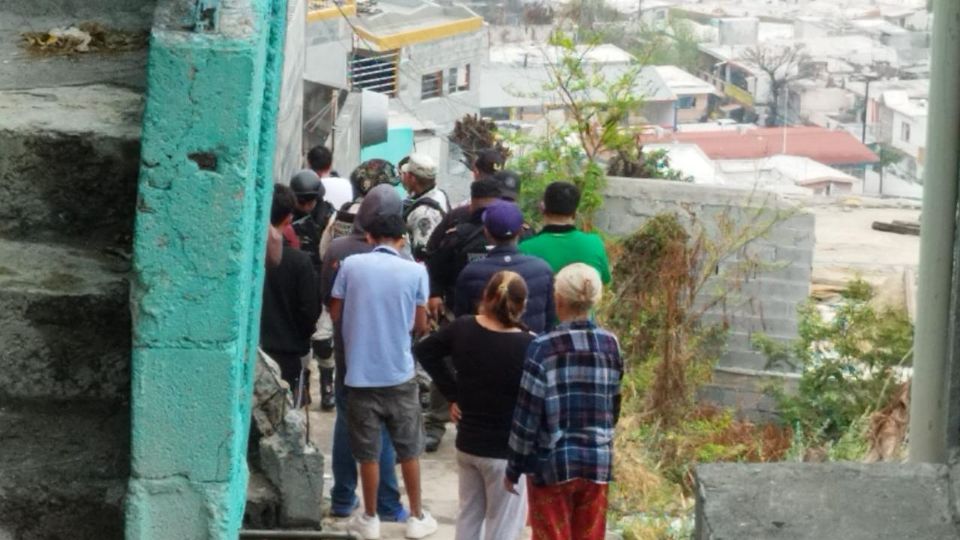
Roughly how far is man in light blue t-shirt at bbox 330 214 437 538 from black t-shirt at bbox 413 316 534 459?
1.09 feet

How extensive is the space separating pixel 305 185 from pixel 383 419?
1.97 m

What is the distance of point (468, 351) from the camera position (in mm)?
6910

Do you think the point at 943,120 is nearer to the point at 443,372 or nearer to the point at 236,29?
the point at 443,372

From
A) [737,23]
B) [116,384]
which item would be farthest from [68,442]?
[737,23]

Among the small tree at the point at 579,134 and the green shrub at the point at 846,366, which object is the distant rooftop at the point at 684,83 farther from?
the green shrub at the point at 846,366

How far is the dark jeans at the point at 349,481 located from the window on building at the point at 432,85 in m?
31.4

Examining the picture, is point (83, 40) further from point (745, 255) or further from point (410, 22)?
point (410, 22)

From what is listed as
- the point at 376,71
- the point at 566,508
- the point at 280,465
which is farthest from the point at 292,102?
the point at 376,71

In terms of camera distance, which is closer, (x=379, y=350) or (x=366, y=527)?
(x=379, y=350)

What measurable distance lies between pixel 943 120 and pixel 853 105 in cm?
5234

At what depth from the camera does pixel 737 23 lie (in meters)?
62.8

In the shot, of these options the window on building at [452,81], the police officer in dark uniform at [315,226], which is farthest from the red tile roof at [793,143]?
the police officer in dark uniform at [315,226]

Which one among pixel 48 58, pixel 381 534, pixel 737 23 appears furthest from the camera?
pixel 737 23

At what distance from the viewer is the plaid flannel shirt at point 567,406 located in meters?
6.43
